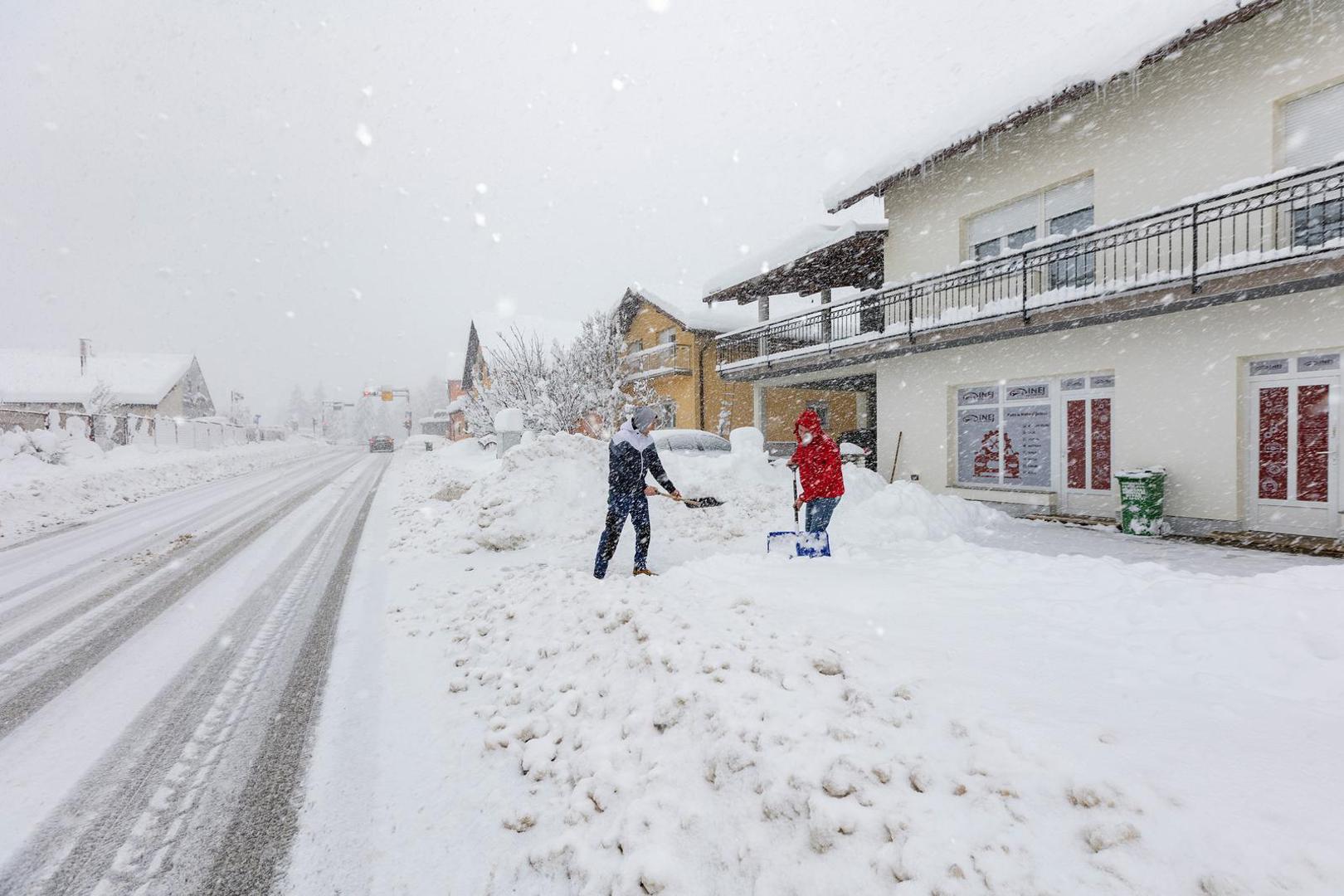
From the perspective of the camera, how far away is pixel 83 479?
13945 millimetres

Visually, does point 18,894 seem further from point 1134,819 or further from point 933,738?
point 1134,819

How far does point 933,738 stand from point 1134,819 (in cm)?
70

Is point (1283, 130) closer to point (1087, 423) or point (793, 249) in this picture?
point (1087, 423)

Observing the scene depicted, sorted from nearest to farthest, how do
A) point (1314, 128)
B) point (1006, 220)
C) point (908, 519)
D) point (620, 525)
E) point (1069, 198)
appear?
point (620, 525), point (1314, 128), point (908, 519), point (1069, 198), point (1006, 220)

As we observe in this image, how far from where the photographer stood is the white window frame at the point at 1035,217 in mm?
10047

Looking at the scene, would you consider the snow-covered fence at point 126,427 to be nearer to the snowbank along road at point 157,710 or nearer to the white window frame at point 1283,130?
the snowbank along road at point 157,710

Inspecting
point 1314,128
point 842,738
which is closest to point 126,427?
point 842,738

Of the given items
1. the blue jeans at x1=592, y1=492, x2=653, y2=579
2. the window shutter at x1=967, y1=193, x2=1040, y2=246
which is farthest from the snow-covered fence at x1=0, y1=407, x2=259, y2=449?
the window shutter at x1=967, y1=193, x2=1040, y2=246

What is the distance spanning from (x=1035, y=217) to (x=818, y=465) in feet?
27.8

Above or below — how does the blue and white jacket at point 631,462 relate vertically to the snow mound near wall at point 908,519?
above

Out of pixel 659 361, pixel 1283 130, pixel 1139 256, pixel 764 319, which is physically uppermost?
pixel 1283 130

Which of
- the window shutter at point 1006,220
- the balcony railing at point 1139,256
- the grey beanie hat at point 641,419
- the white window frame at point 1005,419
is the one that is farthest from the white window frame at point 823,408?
the grey beanie hat at point 641,419

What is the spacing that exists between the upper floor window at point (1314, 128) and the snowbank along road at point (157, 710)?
12590mm

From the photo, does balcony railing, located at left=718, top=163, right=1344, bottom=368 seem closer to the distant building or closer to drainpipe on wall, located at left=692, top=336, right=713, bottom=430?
drainpipe on wall, located at left=692, top=336, right=713, bottom=430
